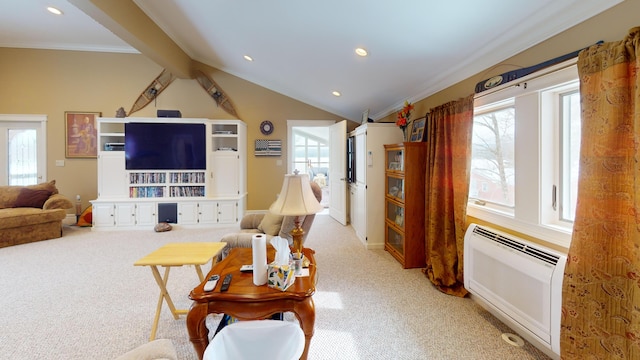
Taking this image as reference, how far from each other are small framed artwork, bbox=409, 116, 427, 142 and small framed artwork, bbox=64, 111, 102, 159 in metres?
5.75

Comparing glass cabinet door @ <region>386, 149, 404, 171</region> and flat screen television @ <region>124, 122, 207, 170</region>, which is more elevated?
flat screen television @ <region>124, 122, 207, 170</region>

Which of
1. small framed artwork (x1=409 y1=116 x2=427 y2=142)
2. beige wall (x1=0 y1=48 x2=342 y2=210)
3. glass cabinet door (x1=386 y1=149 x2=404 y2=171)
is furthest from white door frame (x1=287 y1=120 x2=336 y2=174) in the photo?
small framed artwork (x1=409 y1=116 x2=427 y2=142)

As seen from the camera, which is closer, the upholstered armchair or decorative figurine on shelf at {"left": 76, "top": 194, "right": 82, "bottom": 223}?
the upholstered armchair

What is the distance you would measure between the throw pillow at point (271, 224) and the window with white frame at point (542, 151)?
6.22 ft

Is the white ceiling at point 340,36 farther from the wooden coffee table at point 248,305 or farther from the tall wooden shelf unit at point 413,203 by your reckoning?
the wooden coffee table at point 248,305

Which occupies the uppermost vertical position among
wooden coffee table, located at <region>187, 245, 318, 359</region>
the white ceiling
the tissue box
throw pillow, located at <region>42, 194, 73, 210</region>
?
the white ceiling

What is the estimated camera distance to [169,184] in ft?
16.3

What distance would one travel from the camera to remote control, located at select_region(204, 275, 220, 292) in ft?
4.73

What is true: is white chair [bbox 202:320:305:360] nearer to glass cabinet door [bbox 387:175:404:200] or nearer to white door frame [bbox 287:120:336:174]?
glass cabinet door [bbox 387:175:404:200]

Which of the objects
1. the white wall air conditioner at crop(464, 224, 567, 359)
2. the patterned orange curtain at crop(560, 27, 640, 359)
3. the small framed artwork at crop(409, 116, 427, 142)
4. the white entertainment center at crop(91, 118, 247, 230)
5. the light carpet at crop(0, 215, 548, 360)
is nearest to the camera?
the patterned orange curtain at crop(560, 27, 640, 359)

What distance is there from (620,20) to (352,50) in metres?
2.03

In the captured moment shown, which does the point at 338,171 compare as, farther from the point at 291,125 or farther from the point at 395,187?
the point at 395,187

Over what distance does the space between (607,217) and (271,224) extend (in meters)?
2.38

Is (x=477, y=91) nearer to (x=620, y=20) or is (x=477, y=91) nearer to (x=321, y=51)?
(x=620, y=20)
